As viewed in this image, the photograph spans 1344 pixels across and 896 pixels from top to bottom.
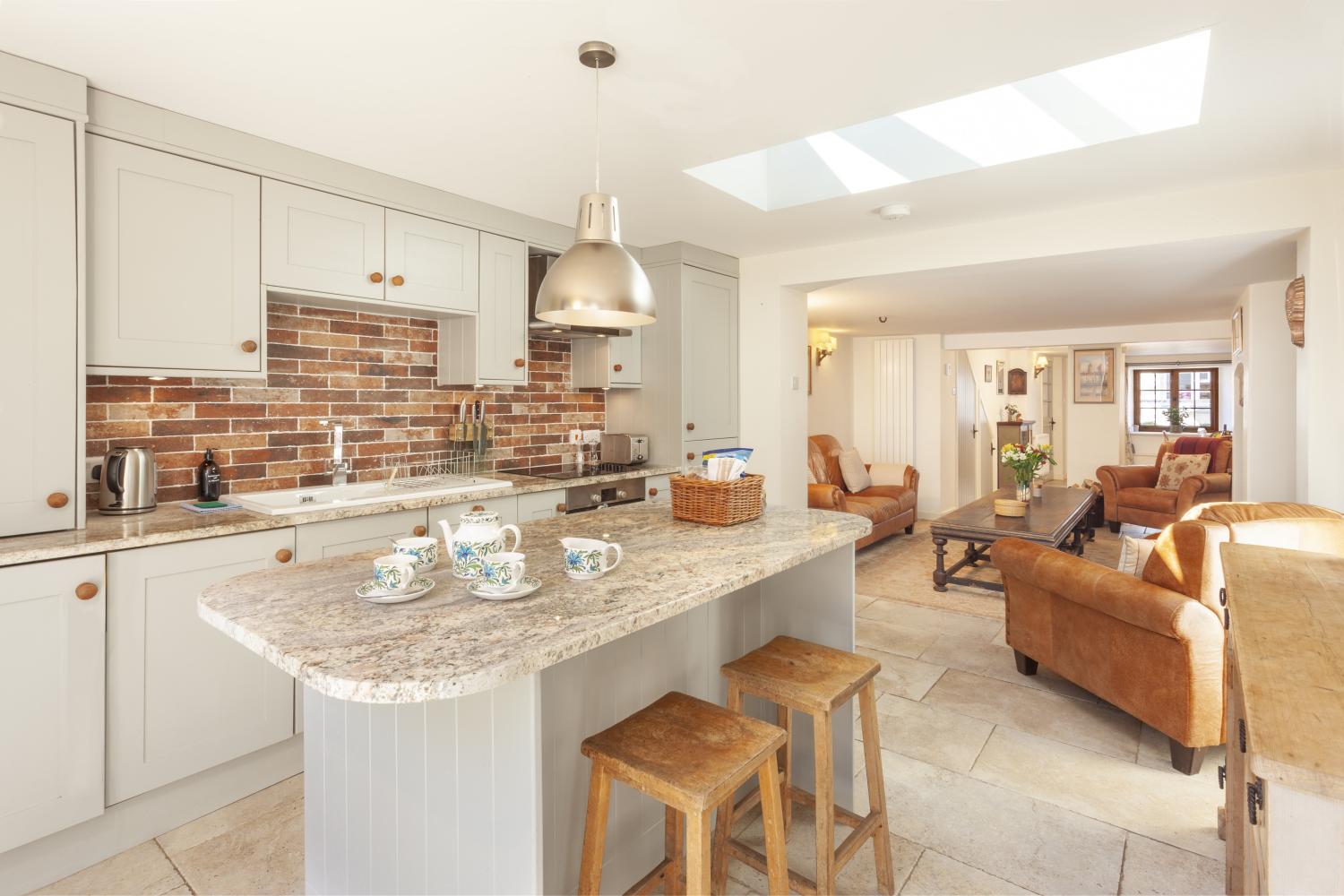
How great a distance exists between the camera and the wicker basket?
1.99 m

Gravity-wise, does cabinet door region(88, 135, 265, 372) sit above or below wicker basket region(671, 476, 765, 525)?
above

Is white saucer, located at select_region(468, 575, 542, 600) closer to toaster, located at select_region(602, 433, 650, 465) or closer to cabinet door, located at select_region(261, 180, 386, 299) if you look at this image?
cabinet door, located at select_region(261, 180, 386, 299)

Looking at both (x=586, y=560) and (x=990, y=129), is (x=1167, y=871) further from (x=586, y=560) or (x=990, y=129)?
(x=990, y=129)

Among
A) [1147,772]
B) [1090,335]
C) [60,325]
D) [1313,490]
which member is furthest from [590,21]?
[1090,335]

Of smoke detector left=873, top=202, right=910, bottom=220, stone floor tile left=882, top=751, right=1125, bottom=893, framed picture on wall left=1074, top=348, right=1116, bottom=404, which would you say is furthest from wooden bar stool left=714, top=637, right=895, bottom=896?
framed picture on wall left=1074, top=348, right=1116, bottom=404

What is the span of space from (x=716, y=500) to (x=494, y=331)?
193 cm

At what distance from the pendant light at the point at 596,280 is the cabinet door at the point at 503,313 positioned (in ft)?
5.50

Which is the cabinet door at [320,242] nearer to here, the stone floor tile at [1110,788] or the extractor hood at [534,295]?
the extractor hood at [534,295]

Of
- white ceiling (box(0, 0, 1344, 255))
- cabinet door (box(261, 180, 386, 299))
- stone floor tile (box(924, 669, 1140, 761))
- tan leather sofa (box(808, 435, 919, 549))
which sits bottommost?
stone floor tile (box(924, 669, 1140, 761))

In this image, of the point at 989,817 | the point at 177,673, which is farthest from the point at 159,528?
the point at 989,817

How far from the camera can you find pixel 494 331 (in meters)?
3.41

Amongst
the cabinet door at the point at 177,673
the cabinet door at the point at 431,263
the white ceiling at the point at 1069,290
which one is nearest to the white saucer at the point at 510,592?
the cabinet door at the point at 177,673

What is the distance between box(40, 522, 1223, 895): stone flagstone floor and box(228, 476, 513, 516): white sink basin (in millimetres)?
1014

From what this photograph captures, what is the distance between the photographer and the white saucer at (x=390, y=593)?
Answer: 1.22 metres
